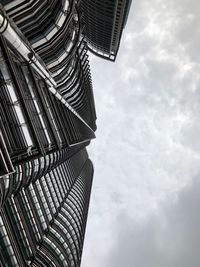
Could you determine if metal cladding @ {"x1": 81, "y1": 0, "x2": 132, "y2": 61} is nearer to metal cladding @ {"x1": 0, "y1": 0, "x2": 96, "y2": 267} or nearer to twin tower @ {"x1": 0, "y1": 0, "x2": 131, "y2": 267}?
twin tower @ {"x1": 0, "y1": 0, "x2": 131, "y2": 267}

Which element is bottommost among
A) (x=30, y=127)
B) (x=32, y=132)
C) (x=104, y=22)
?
(x=32, y=132)

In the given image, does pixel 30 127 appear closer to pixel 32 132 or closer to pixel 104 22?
pixel 32 132

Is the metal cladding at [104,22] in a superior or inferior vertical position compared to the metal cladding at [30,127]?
superior

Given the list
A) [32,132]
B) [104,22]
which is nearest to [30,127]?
[32,132]

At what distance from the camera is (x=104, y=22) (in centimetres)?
13725

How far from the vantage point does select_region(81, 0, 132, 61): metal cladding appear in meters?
123

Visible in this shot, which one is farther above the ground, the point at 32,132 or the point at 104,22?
the point at 104,22

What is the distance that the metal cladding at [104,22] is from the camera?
123062 millimetres

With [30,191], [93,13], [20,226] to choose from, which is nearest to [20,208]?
[20,226]

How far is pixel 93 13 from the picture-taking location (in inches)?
5217

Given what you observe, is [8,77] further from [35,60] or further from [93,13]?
[93,13]

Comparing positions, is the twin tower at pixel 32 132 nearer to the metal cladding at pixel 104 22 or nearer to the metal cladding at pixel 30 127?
the metal cladding at pixel 30 127

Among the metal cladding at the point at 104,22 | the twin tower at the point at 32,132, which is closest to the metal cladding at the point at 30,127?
the twin tower at the point at 32,132

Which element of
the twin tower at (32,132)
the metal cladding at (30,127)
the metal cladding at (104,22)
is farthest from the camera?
the metal cladding at (104,22)
